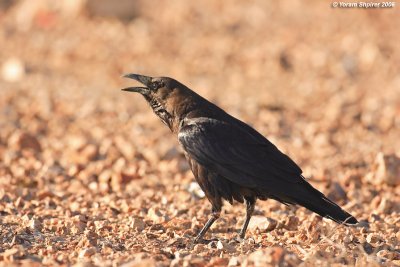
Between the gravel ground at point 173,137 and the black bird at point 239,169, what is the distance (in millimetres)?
258

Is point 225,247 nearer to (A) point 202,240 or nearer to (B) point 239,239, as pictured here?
(B) point 239,239

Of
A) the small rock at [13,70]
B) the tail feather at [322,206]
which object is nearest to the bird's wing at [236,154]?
the tail feather at [322,206]

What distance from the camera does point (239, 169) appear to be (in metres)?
6.85

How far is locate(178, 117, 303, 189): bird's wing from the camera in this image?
6.84 m

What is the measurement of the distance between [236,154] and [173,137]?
13.9 ft

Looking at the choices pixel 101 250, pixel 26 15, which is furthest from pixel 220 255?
pixel 26 15

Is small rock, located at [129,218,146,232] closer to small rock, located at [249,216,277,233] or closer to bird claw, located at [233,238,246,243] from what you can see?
bird claw, located at [233,238,246,243]

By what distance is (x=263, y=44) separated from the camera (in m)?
16.6

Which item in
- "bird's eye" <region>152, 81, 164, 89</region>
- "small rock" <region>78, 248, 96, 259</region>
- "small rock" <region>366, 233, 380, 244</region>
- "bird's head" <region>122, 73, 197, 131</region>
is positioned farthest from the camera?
"bird's eye" <region>152, 81, 164, 89</region>

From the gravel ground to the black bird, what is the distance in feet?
0.85

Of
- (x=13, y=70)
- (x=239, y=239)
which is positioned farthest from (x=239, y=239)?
(x=13, y=70)

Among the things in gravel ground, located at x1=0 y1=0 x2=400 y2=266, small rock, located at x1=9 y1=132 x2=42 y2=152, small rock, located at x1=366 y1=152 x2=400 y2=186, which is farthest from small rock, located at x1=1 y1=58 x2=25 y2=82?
small rock, located at x1=366 y1=152 x2=400 y2=186

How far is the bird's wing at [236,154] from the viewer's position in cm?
684

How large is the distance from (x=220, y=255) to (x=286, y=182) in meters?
1.13
